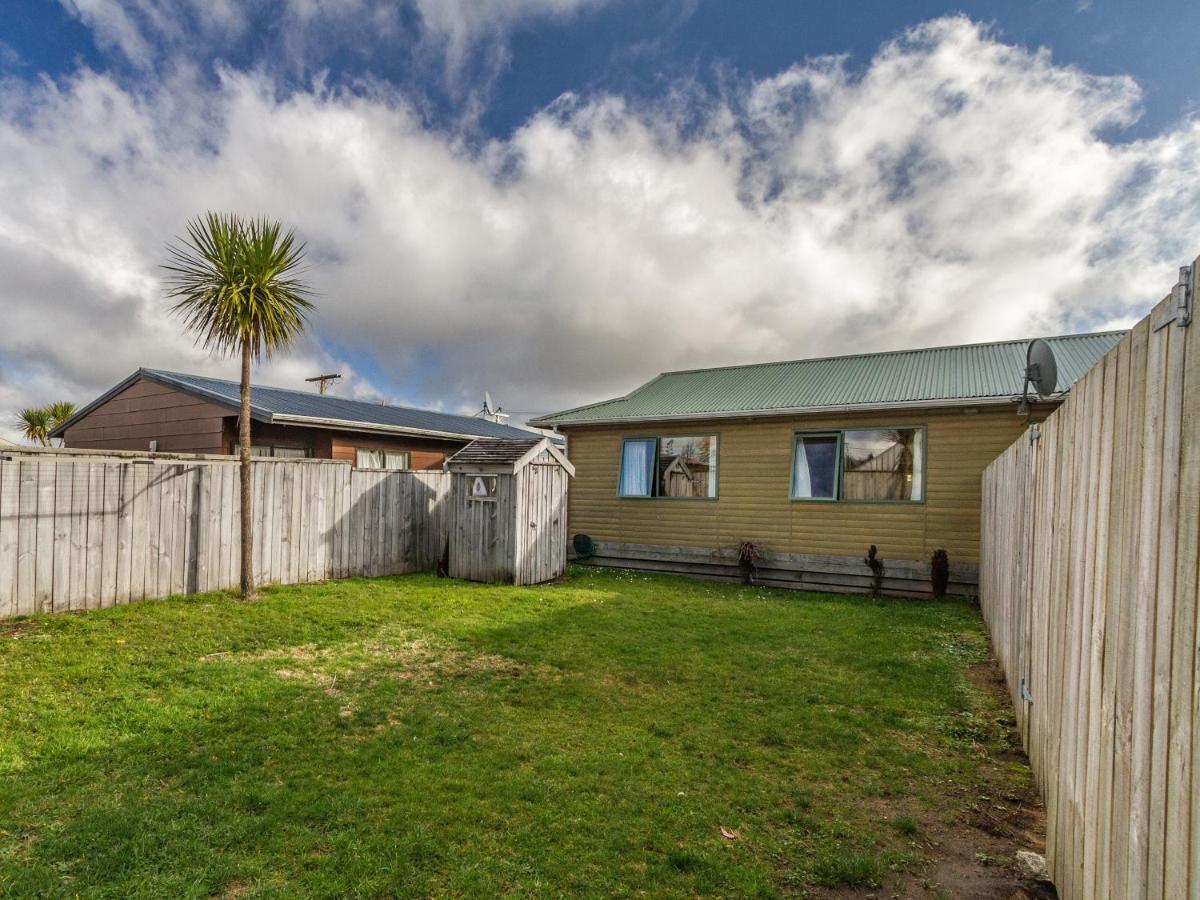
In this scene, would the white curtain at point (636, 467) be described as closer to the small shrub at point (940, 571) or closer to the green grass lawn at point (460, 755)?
the small shrub at point (940, 571)

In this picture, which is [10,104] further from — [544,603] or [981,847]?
[981,847]

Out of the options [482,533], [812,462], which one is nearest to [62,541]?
[482,533]

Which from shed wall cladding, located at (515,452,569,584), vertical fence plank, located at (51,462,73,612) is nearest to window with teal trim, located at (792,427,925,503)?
shed wall cladding, located at (515,452,569,584)

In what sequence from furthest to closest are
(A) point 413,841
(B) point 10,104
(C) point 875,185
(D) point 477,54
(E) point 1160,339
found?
(D) point 477,54
(C) point 875,185
(B) point 10,104
(A) point 413,841
(E) point 1160,339

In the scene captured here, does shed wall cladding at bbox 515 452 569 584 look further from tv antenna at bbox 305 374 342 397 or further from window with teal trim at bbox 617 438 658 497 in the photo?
tv antenna at bbox 305 374 342 397

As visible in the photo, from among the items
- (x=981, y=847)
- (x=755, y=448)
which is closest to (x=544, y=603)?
(x=755, y=448)

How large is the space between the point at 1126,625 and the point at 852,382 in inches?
424

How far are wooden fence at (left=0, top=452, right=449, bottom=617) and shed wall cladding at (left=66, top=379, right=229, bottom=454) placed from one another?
509 centimetres

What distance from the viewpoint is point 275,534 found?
8586 mm

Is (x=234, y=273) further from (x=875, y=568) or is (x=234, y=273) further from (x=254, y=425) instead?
(x=875, y=568)

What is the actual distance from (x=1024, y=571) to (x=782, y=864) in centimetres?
277

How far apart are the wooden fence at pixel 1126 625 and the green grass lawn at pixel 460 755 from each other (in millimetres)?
1008

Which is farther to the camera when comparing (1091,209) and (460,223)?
(460,223)

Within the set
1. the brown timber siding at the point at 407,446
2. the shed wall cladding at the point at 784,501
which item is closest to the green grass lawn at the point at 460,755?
the shed wall cladding at the point at 784,501
